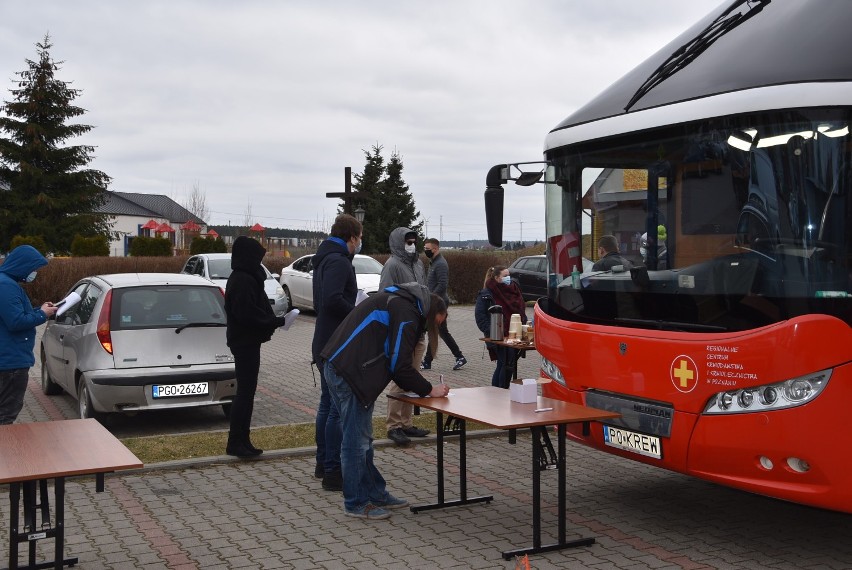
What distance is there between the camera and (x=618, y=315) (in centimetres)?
639

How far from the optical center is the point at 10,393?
6.88 m

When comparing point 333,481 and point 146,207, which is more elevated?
point 146,207

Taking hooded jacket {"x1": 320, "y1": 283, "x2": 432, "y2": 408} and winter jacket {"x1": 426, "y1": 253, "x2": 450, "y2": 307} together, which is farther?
winter jacket {"x1": 426, "y1": 253, "x2": 450, "y2": 307}

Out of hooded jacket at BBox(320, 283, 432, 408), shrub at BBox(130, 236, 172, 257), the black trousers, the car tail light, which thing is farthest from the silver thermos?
shrub at BBox(130, 236, 172, 257)

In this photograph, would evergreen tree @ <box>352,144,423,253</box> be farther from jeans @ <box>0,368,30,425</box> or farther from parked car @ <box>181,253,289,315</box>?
jeans @ <box>0,368,30,425</box>

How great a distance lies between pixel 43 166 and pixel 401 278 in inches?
1747

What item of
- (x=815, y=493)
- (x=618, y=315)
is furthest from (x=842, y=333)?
(x=618, y=315)

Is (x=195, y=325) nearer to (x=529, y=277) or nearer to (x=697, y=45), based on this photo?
(x=697, y=45)

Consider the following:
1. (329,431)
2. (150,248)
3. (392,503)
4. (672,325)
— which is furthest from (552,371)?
(150,248)

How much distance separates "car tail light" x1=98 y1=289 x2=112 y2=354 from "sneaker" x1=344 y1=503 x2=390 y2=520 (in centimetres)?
397

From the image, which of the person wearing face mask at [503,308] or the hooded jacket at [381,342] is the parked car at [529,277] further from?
the hooded jacket at [381,342]

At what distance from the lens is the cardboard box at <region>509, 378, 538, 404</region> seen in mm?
6227

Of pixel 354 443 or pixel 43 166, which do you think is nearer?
pixel 354 443

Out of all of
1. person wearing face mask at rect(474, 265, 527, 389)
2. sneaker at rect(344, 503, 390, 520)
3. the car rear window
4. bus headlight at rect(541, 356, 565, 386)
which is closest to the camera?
sneaker at rect(344, 503, 390, 520)
